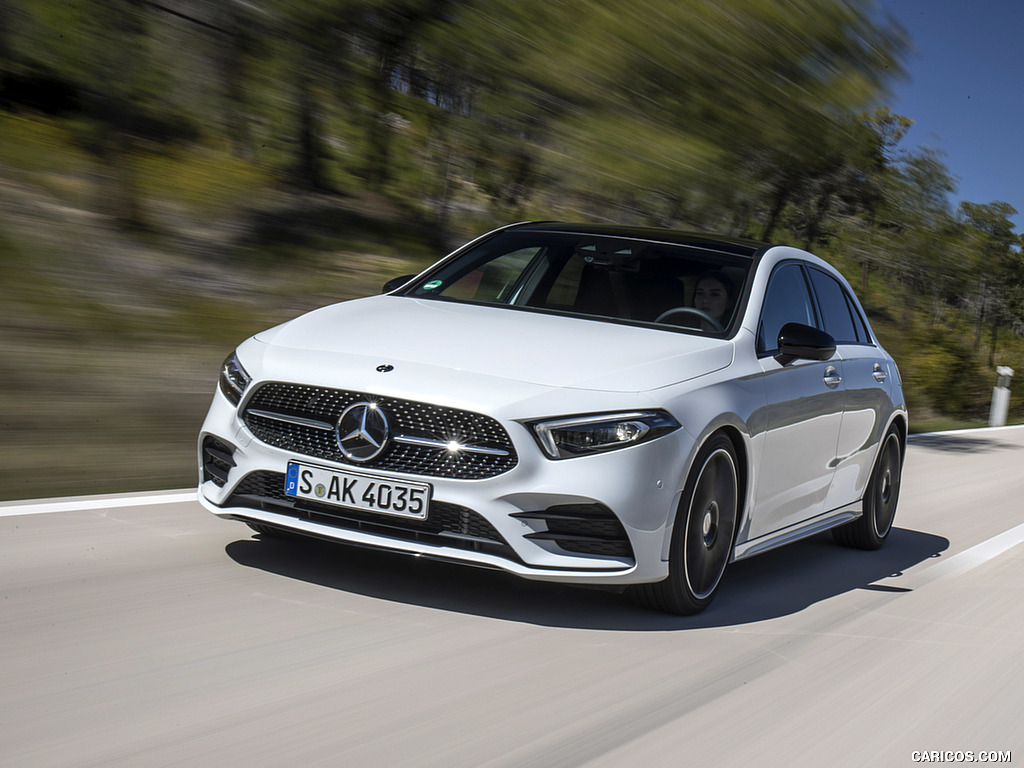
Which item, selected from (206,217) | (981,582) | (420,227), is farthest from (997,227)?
(981,582)

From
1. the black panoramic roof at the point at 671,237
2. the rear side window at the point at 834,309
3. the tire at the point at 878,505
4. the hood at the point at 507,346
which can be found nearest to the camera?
the hood at the point at 507,346

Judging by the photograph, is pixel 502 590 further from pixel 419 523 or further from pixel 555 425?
pixel 555 425

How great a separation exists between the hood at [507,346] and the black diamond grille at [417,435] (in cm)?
17

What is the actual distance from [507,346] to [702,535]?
98 cm

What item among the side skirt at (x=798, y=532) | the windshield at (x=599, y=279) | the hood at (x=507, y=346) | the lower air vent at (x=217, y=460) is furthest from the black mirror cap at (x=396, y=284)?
the side skirt at (x=798, y=532)

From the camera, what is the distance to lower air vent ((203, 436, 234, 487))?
4.59m

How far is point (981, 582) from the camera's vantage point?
6137 mm

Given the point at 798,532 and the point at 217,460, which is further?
the point at 798,532

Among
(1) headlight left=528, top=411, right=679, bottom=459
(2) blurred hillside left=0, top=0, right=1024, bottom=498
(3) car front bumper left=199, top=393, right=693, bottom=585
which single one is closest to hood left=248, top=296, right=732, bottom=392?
(1) headlight left=528, top=411, right=679, bottom=459

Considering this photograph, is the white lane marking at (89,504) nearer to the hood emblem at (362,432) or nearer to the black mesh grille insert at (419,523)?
the black mesh grille insert at (419,523)

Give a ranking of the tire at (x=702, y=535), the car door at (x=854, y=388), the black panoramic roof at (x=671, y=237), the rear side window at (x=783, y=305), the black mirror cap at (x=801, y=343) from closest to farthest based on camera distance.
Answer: the tire at (x=702, y=535), the black mirror cap at (x=801, y=343), the rear side window at (x=783, y=305), the black panoramic roof at (x=671, y=237), the car door at (x=854, y=388)

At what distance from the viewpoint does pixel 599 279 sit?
5.70 m

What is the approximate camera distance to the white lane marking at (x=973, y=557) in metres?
6.27

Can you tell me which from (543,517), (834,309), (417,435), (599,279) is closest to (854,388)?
(834,309)
